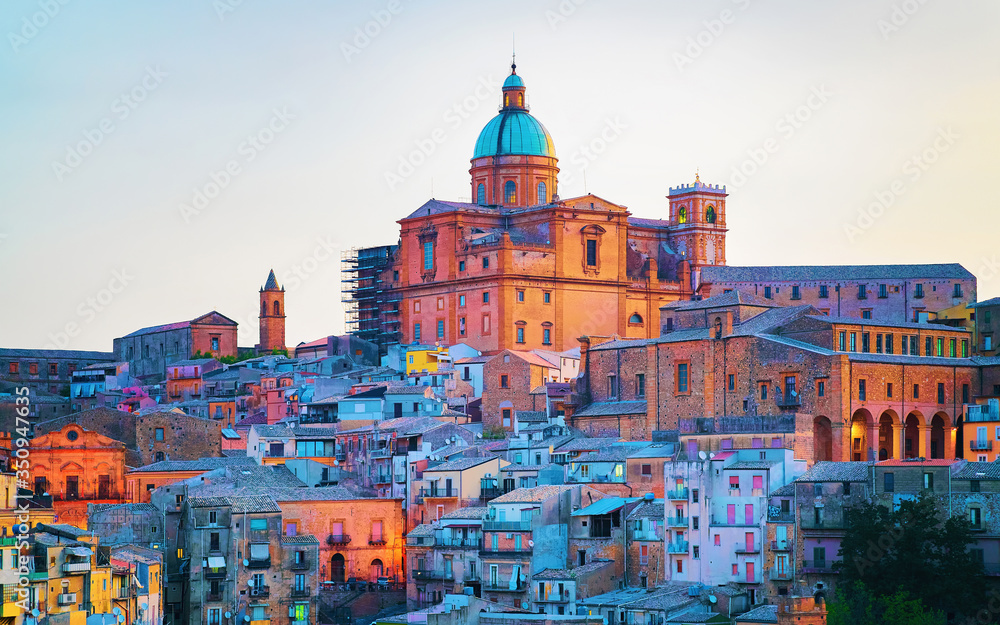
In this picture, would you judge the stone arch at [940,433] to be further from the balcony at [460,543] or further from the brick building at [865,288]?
the balcony at [460,543]

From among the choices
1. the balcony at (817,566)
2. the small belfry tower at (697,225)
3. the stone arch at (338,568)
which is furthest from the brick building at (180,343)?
the balcony at (817,566)

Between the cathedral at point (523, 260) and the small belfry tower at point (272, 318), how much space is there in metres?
12.1

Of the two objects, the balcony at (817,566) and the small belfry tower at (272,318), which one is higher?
the small belfry tower at (272,318)

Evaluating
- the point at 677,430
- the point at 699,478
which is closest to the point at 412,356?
the point at 677,430

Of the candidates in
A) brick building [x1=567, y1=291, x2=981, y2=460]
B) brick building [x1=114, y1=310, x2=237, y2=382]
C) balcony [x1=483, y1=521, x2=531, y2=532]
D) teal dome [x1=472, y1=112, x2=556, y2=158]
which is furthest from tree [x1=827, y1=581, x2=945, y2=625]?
brick building [x1=114, y1=310, x2=237, y2=382]

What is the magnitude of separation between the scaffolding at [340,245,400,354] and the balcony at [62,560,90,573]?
1719 inches

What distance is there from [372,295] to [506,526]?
38.4 meters

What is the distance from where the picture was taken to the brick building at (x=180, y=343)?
11350 centimetres

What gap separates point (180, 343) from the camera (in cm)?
11381

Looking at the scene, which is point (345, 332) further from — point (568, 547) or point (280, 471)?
point (568, 547)

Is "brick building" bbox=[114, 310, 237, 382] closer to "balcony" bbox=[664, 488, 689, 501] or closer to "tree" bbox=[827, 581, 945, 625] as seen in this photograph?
"balcony" bbox=[664, 488, 689, 501]

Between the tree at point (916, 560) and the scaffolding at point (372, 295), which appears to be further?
the scaffolding at point (372, 295)

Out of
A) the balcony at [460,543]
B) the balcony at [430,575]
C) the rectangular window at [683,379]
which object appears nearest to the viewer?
the balcony at [460,543]

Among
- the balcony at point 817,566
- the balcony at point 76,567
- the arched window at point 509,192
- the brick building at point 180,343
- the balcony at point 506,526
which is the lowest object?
the balcony at point 817,566
